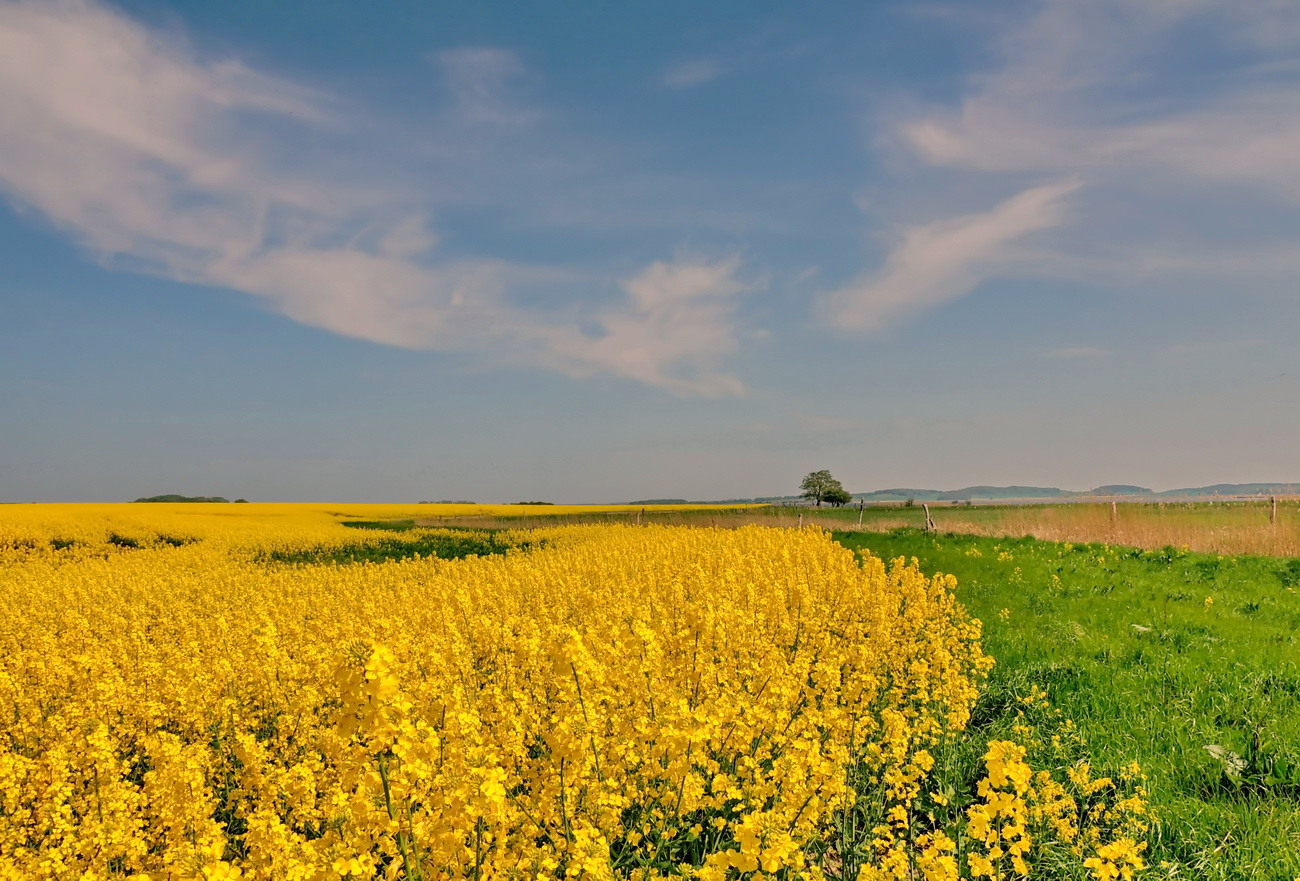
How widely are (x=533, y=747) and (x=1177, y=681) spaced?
7117 mm

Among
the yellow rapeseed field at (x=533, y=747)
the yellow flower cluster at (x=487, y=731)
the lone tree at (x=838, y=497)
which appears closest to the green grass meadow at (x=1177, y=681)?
the yellow rapeseed field at (x=533, y=747)

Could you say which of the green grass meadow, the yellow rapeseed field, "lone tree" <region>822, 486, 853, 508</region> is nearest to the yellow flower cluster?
the yellow rapeseed field

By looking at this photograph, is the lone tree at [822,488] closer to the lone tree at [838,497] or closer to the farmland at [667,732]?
the lone tree at [838,497]

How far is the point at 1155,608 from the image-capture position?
11383 mm

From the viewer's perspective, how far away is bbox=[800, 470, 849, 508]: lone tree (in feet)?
322

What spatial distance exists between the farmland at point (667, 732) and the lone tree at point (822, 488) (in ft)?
280

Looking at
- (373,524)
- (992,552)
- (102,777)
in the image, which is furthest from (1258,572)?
(373,524)

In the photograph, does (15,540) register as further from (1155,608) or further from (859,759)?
(1155,608)

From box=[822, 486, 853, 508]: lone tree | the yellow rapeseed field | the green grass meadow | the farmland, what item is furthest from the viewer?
box=[822, 486, 853, 508]: lone tree

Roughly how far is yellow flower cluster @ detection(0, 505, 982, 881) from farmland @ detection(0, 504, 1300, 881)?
0.12 ft

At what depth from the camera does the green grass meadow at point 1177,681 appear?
4973mm

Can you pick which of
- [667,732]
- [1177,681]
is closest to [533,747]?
[667,732]

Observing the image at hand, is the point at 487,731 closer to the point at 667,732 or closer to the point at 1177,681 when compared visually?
the point at 667,732

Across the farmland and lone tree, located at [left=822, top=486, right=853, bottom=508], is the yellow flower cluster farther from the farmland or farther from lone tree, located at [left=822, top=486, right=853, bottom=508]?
lone tree, located at [left=822, top=486, right=853, bottom=508]
